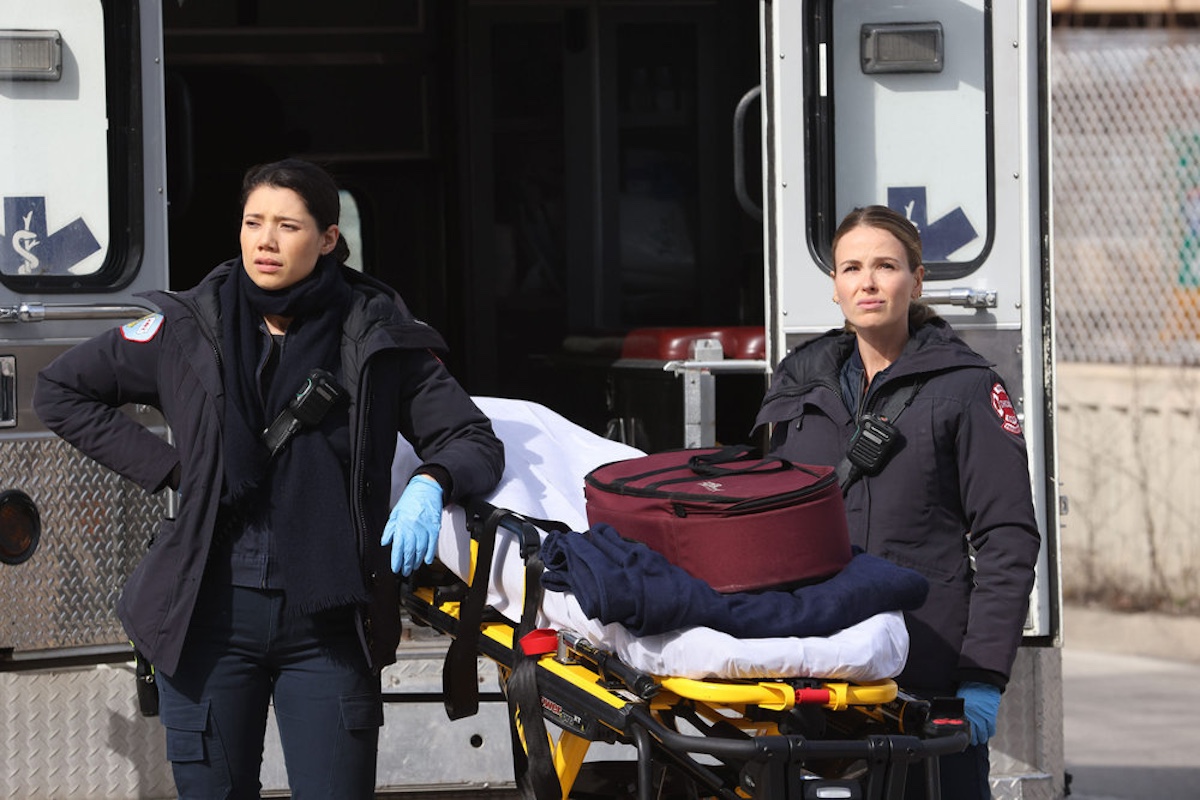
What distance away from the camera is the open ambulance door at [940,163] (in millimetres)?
4352

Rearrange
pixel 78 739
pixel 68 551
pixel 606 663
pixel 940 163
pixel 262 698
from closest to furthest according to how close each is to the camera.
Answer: pixel 606 663
pixel 262 698
pixel 68 551
pixel 78 739
pixel 940 163

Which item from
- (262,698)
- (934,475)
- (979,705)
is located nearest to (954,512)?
(934,475)

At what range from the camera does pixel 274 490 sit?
3.23m

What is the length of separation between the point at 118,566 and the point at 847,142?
6.31 ft

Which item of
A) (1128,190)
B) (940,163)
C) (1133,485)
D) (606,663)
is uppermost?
(1128,190)

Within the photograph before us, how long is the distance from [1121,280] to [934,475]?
6654 mm

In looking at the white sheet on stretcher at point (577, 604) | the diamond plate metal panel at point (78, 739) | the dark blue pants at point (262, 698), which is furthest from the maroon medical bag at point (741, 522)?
the diamond plate metal panel at point (78, 739)

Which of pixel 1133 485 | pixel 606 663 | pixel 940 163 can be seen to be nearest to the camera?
pixel 606 663

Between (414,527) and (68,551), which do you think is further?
(68,551)

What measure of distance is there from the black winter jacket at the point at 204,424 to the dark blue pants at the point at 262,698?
0.18 feet

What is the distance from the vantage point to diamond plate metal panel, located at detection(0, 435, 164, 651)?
4062mm

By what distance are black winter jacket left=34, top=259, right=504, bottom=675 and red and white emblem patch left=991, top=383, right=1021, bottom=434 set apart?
0.91 m

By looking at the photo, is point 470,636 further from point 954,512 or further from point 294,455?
point 954,512

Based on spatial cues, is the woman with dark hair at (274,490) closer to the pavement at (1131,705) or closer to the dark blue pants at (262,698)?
the dark blue pants at (262,698)
